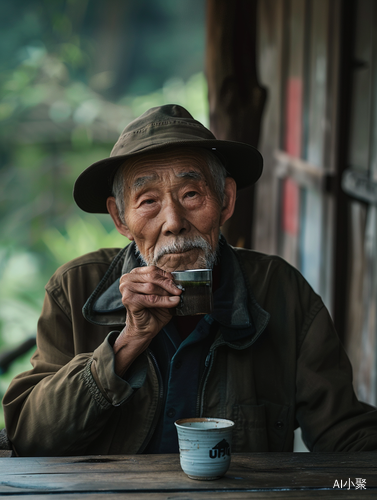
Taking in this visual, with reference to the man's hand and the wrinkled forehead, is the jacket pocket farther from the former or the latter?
the wrinkled forehead

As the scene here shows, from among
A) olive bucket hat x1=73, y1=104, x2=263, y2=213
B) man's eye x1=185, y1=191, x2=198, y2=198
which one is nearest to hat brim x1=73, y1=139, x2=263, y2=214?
olive bucket hat x1=73, y1=104, x2=263, y2=213

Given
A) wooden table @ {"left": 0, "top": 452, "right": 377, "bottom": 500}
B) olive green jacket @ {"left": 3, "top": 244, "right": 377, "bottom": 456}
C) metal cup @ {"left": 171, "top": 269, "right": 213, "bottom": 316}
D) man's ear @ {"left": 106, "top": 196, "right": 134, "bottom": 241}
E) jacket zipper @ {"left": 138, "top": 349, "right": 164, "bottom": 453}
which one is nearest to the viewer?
wooden table @ {"left": 0, "top": 452, "right": 377, "bottom": 500}

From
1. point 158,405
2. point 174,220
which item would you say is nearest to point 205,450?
point 158,405

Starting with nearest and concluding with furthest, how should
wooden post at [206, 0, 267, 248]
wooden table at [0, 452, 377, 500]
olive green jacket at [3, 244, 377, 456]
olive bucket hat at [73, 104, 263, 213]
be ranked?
wooden table at [0, 452, 377, 500]
olive green jacket at [3, 244, 377, 456]
olive bucket hat at [73, 104, 263, 213]
wooden post at [206, 0, 267, 248]

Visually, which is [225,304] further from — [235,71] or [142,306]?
[235,71]

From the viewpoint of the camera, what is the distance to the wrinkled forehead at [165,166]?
2064 millimetres

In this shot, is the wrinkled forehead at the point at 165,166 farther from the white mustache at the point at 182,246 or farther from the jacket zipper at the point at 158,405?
the jacket zipper at the point at 158,405

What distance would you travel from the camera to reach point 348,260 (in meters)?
4.39

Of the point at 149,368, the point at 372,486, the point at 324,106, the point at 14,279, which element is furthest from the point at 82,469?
the point at 14,279

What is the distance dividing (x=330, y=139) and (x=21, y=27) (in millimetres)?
8359

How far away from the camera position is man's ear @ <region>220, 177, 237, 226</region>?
7.41 feet

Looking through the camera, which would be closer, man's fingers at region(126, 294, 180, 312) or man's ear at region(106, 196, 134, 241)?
man's fingers at region(126, 294, 180, 312)

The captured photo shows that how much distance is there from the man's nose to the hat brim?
0.21 meters

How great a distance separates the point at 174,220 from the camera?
77.7 inches
